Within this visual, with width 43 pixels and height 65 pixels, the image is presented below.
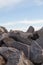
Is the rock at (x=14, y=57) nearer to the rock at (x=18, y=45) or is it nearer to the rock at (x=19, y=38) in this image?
the rock at (x=18, y=45)

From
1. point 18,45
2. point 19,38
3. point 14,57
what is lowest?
point 14,57

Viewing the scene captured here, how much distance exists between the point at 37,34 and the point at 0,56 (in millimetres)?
4584

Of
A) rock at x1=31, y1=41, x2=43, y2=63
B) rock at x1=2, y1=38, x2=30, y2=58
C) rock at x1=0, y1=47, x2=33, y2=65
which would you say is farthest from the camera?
rock at x1=2, y1=38, x2=30, y2=58

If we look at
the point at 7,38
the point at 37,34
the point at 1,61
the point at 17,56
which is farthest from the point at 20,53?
the point at 37,34

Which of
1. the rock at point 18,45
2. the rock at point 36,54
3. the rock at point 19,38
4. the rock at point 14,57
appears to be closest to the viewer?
the rock at point 14,57

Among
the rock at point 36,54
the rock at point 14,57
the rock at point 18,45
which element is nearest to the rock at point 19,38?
the rock at point 18,45

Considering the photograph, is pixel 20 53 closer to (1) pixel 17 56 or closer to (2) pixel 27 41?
(1) pixel 17 56

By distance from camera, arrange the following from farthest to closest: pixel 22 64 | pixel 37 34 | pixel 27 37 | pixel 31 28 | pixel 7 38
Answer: pixel 31 28 < pixel 37 34 < pixel 27 37 < pixel 7 38 < pixel 22 64

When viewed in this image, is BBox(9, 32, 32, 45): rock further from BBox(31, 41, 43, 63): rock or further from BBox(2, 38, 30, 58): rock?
BBox(31, 41, 43, 63): rock

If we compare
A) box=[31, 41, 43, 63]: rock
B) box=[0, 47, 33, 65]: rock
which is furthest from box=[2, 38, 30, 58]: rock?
box=[0, 47, 33, 65]: rock

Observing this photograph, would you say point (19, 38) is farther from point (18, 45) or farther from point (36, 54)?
point (36, 54)

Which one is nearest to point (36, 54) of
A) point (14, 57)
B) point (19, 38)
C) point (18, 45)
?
point (14, 57)

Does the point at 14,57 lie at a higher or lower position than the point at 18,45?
lower

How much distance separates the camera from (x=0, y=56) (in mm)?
9688
